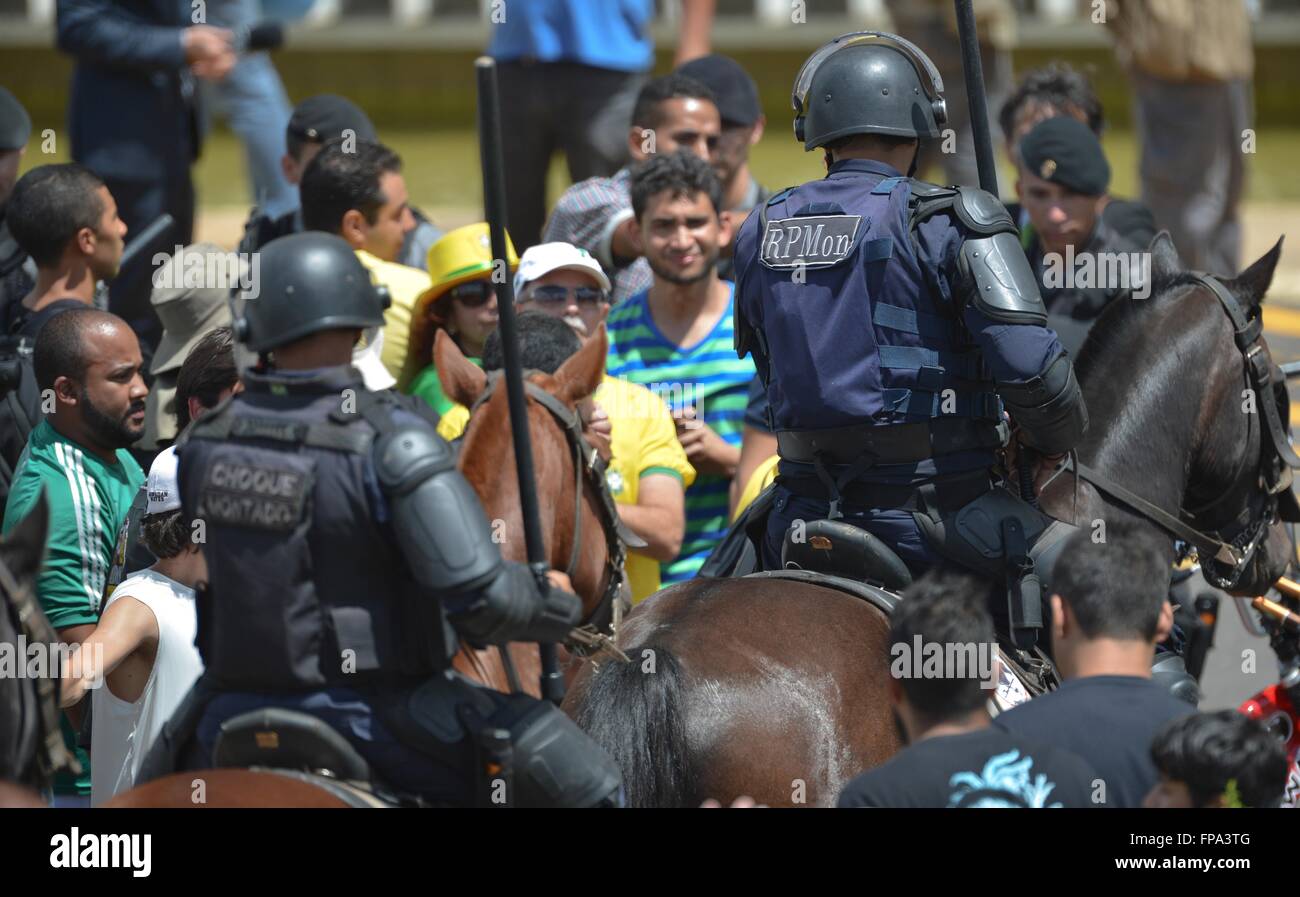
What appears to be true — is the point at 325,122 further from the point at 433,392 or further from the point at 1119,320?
the point at 1119,320

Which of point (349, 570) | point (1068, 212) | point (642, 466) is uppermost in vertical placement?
point (1068, 212)

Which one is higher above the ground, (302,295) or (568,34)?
(568,34)

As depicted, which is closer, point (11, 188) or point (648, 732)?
point (648, 732)

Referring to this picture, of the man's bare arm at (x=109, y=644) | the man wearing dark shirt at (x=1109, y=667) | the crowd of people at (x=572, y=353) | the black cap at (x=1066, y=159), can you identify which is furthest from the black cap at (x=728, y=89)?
the man wearing dark shirt at (x=1109, y=667)

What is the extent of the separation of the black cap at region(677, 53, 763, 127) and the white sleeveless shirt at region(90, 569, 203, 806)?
4423mm

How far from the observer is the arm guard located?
13.2 feet

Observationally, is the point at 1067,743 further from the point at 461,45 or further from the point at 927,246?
the point at 461,45

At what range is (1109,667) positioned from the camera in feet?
14.2

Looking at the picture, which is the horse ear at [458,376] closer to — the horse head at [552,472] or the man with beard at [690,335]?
the horse head at [552,472]

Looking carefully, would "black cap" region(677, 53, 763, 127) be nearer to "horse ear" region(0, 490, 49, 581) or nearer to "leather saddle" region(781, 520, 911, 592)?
"leather saddle" region(781, 520, 911, 592)

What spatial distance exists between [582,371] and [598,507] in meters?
0.37

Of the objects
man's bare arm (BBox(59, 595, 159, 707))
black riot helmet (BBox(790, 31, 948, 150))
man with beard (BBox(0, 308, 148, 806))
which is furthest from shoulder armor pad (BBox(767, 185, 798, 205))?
man with beard (BBox(0, 308, 148, 806))

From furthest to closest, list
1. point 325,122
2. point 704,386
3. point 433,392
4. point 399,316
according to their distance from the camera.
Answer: point 325,122 < point 399,316 < point 704,386 < point 433,392
